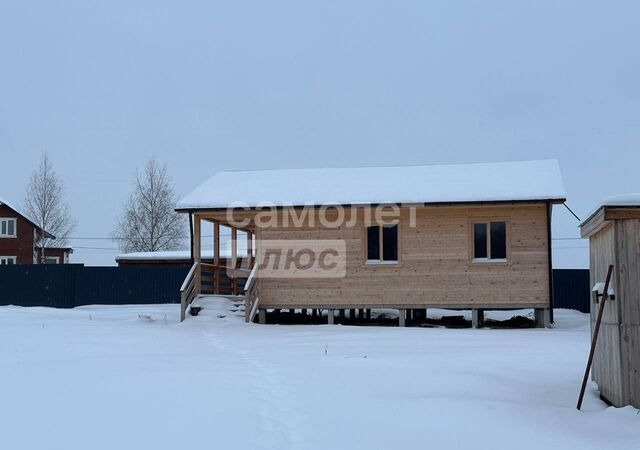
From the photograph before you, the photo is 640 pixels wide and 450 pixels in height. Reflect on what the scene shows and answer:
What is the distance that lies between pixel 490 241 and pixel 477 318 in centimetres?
205

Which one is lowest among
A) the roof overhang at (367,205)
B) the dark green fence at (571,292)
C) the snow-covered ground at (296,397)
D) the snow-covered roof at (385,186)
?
the snow-covered ground at (296,397)

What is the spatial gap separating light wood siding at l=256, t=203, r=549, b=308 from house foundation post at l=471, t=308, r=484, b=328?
31 centimetres

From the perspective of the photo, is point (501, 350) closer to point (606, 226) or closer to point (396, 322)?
point (606, 226)

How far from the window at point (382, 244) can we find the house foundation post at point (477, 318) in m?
2.41

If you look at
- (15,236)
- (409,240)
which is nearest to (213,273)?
(409,240)

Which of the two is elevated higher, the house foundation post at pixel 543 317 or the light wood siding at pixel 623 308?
the light wood siding at pixel 623 308

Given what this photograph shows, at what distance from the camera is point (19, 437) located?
594 centimetres

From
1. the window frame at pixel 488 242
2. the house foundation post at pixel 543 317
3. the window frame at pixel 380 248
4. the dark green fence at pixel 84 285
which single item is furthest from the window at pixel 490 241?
the dark green fence at pixel 84 285

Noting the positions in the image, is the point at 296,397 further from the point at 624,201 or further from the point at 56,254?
the point at 56,254

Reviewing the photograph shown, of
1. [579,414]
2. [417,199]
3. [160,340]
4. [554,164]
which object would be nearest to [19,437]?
[579,414]

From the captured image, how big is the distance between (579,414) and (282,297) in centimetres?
1256

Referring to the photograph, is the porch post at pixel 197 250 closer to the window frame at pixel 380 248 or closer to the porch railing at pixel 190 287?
the porch railing at pixel 190 287

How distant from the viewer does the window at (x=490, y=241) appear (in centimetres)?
1845

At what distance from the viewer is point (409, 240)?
61.9 ft
